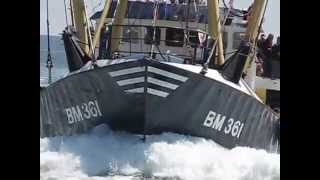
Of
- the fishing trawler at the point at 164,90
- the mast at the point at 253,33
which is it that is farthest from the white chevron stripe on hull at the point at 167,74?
the mast at the point at 253,33

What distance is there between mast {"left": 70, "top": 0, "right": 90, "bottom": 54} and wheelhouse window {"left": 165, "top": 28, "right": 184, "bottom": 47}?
18.1 inches

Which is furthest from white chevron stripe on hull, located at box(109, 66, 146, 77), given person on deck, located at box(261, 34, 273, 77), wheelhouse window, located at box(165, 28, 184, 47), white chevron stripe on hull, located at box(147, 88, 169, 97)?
person on deck, located at box(261, 34, 273, 77)

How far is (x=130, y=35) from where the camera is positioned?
11.9ft

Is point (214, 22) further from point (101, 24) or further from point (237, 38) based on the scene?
point (101, 24)

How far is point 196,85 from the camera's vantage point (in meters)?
3.27

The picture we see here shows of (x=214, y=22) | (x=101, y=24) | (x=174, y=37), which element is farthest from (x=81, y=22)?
(x=214, y=22)

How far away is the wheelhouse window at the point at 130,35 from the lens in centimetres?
352

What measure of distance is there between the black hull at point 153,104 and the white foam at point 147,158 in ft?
0.22

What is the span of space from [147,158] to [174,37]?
2.90ft

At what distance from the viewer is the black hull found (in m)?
3.20

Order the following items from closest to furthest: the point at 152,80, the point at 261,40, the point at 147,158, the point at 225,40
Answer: the point at 147,158 → the point at 152,80 → the point at 261,40 → the point at 225,40
